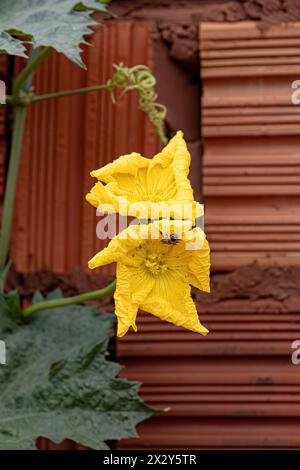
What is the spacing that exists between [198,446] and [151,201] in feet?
0.96

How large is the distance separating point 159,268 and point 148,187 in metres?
0.07

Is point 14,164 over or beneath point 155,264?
over

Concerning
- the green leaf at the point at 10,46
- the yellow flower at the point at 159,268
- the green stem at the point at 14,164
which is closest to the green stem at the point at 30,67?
the green stem at the point at 14,164

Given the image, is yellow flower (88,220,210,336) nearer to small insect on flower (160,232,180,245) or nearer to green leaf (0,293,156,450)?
small insect on flower (160,232,180,245)

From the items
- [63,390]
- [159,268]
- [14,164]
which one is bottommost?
[63,390]

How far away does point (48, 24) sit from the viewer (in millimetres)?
729

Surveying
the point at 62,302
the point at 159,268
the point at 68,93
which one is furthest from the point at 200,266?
the point at 68,93

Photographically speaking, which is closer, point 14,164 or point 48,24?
point 48,24

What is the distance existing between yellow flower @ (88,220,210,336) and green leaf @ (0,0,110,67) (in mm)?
162

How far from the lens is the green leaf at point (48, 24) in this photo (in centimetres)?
70

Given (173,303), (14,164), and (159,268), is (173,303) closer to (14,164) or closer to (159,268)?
(159,268)
